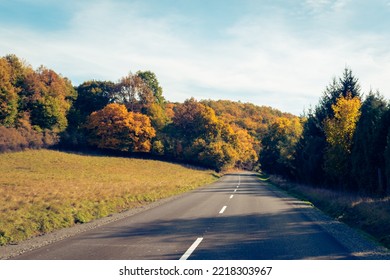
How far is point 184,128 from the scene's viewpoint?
79500mm

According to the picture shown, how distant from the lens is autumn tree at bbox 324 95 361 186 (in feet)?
76.4

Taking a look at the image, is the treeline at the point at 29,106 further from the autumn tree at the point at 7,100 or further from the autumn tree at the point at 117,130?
the autumn tree at the point at 117,130

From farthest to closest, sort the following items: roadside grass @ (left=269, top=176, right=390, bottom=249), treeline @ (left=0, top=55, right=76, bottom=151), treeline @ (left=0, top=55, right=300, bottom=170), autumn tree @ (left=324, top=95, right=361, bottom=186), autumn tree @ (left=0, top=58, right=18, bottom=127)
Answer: treeline @ (left=0, top=55, right=300, bottom=170) → autumn tree @ (left=0, top=58, right=18, bottom=127) → treeline @ (left=0, top=55, right=76, bottom=151) → autumn tree @ (left=324, top=95, right=361, bottom=186) → roadside grass @ (left=269, top=176, right=390, bottom=249)

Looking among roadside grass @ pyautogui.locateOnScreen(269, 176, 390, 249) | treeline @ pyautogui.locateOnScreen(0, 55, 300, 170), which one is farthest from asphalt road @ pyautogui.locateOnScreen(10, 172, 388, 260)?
treeline @ pyautogui.locateOnScreen(0, 55, 300, 170)

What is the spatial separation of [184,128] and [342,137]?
5754cm

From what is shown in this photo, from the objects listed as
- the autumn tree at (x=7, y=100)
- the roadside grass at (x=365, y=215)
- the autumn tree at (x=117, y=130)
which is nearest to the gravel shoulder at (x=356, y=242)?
the roadside grass at (x=365, y=215)

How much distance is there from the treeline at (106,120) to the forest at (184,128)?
19cm

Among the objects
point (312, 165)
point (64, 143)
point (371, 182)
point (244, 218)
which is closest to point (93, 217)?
point (244, 218)

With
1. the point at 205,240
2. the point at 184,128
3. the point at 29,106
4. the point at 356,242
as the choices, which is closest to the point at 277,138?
the point at 184,128

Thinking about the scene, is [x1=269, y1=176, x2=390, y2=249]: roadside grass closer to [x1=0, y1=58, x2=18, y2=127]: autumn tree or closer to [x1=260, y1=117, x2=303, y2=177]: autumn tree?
[x1=260, y1=117, x2=303, y2=177]: autumn tree

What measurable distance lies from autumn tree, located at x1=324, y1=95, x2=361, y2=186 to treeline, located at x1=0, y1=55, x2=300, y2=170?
3848cm

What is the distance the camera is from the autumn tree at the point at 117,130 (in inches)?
2564

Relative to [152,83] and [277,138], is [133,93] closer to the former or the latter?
[152,83]

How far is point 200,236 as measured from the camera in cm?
924
